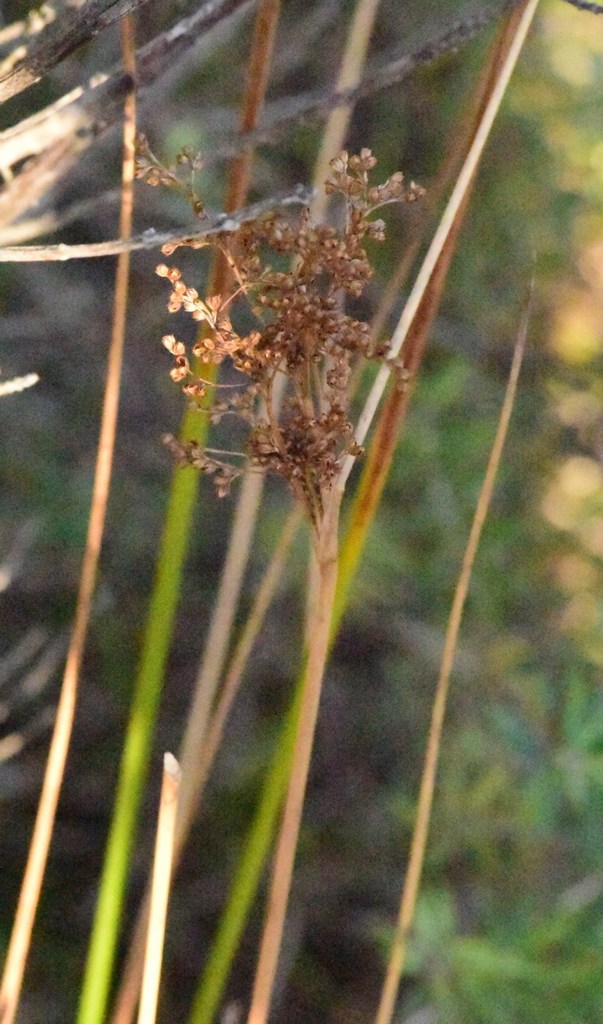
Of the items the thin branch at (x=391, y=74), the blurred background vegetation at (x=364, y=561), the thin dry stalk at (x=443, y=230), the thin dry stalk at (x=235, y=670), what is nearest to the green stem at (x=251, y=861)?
the thin dry stalk at (x=235, y=670)

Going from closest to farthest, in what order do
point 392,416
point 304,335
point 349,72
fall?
point 304,335 → point 392,416 → point 349,72

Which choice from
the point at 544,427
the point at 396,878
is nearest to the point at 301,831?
the point at 396,878

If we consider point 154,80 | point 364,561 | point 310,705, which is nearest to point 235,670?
point 310,705

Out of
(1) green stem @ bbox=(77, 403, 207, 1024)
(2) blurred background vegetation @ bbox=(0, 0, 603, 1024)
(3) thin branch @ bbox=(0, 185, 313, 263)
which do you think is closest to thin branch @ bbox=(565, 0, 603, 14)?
(3) thin branch @ bbox=(0, 185, 313, 263)

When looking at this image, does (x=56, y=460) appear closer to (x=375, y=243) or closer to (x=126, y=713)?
(x=126, y=713)

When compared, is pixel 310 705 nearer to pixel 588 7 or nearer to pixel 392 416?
pixel 392 416

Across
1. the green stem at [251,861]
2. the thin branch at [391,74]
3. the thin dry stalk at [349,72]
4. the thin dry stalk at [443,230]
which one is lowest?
the green stem at [251,861]

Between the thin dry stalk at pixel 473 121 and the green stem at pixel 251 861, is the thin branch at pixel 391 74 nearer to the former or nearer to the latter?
the thin dry stalk at pixel 473 121
